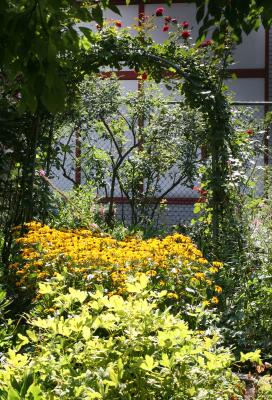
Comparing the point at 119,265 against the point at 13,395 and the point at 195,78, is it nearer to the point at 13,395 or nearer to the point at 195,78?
the point at 13,395

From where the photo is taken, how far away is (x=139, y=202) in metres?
9.11

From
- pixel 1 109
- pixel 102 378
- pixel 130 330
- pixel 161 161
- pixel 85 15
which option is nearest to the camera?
pixel 102 378

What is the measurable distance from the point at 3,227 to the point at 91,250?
7.43 ft

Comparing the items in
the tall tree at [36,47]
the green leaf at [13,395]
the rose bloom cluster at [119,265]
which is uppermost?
the tall tree at [36,47]

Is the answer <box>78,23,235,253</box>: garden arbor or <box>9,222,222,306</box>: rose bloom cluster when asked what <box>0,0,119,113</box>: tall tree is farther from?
<box>78,23,235,253</box>: garden arbor

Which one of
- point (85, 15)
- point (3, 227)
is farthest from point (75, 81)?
point (85, 15)

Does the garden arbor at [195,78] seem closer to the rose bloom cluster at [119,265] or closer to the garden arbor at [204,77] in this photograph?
the garden arbor at [204,77]

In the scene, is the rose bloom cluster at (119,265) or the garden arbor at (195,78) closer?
the rose bloom cluster at (119,265)

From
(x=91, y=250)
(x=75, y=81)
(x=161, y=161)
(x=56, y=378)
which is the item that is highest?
(x=75, y=81)

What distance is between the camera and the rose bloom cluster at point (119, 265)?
437 cm

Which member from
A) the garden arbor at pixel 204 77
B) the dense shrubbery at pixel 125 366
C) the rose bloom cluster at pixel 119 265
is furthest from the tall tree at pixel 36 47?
the garden arbor at pixel 204 77

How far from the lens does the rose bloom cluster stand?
437 centimetres

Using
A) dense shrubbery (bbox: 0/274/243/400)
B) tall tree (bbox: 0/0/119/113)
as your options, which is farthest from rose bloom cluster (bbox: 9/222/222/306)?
tall tree (bbox: 0/0/119/113)

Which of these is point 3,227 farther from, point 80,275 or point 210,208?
point 80,275
